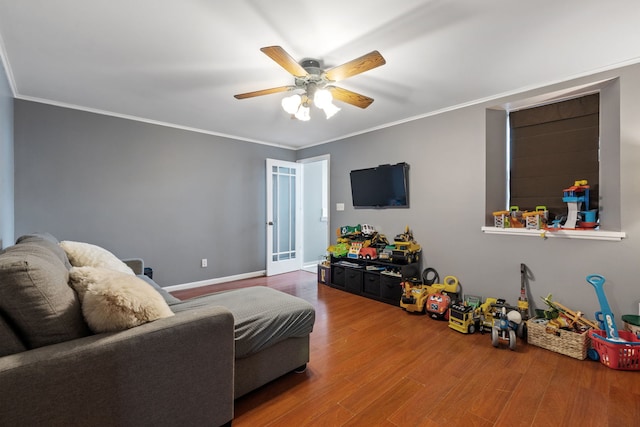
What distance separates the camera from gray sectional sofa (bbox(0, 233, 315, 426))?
953 millimetres

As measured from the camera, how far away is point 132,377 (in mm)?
1127

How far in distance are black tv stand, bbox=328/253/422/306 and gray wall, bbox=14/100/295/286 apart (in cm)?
160

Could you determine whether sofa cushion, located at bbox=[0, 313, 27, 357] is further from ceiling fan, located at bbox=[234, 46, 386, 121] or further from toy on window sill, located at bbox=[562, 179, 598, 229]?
toy on window sill, located at bbox=[562, 179, 598, 229]

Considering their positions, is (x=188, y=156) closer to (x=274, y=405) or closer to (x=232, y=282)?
(x=232, y=282)

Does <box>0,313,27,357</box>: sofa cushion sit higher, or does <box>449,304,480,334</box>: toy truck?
<box>0,313,27,357</box>: sofa cushion

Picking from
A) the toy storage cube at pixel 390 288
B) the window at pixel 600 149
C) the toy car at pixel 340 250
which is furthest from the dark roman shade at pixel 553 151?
the toy car at pixel 340 250

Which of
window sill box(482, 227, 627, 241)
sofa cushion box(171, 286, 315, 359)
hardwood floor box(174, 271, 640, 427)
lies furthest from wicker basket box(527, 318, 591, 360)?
sofa cushion box(171, 286, 315, 359)

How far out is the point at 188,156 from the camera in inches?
163

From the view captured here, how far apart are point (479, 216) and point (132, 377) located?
3370 millimetres

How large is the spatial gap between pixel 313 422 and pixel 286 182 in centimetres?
425

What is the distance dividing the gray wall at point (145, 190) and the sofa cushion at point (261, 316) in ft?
7.67

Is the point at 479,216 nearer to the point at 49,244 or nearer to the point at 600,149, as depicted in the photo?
the point at 600,149

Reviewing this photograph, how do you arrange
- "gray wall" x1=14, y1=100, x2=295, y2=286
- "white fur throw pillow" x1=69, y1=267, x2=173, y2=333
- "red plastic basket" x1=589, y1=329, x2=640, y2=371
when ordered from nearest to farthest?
"white fur throw pillow" x1=69, y1=267, x2=173, y2=333 < "red plastic basket" x1=589, y1=329, x2=640, y2=371 < "gray wall" x1=14, y1=100, x2=295, y2=286

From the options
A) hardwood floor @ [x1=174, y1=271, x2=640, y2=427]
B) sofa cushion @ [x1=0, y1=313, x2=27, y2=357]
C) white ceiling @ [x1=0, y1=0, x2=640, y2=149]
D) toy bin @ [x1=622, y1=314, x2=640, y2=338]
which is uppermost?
white ceiling @ [x1=0, y1=0, x2=640, y2=149]
